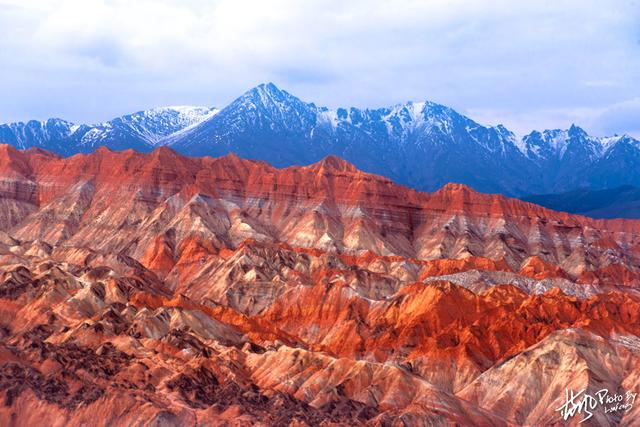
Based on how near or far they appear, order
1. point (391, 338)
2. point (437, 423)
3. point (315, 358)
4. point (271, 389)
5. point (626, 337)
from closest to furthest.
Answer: point (437, 423) → point (271, 389) → point (315, 358) → point (626, 337) → point (391, 338)

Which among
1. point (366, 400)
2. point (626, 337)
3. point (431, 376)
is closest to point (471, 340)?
point (431, 376)

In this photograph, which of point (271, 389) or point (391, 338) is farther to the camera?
point (391, 338)

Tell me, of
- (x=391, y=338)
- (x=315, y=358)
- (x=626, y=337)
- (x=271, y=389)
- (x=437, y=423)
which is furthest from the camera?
(x=391, y=338)

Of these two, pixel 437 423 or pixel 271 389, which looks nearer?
pixel 437 423

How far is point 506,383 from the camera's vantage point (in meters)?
138

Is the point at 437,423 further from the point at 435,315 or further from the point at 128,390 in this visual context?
the point at 435,315

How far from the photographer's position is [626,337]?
151375 millimetres

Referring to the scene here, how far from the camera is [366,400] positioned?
126 m

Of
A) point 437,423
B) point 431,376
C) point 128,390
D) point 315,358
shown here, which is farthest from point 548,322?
point 128,390

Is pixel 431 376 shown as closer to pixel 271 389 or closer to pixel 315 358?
pixel 315 358

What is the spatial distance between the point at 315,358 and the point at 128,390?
27.5m

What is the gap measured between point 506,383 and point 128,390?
47.6 m

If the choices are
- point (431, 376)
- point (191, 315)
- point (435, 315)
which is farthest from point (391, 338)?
point (191, 315)

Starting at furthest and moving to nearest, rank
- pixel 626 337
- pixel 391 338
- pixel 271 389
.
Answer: pixel 391 338 < pixel 626 337 < pixel 271 389
